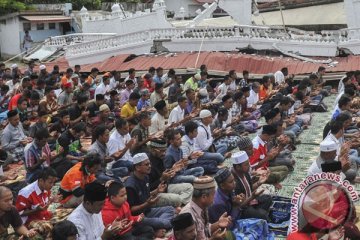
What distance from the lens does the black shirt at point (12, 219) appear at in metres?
5.44

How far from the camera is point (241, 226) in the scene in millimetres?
5852

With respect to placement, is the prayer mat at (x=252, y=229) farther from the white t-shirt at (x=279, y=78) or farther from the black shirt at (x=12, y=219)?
the white t-shirt at (x=279, y=78)

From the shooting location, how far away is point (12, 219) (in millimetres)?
5500

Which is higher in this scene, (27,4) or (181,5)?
(27,4)

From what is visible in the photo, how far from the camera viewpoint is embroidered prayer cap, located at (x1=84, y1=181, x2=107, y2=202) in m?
5.05

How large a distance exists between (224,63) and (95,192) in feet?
40.7

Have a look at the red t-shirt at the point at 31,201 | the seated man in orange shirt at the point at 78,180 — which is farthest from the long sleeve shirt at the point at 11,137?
the red t-shirt at the point at 31,201

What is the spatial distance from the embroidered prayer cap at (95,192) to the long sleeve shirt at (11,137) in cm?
453

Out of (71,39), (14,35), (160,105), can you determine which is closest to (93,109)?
(160,105)

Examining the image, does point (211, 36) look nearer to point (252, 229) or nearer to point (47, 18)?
point (47, 18)

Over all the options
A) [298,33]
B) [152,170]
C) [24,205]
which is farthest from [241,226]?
[298,33]

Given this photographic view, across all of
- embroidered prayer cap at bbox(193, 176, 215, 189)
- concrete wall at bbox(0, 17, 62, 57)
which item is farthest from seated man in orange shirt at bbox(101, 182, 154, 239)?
concrete wall at bbox(0, 17, 62, 57)

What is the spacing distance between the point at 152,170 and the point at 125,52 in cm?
1311

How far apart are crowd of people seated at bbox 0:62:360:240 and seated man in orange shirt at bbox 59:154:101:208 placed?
0.01 meters
